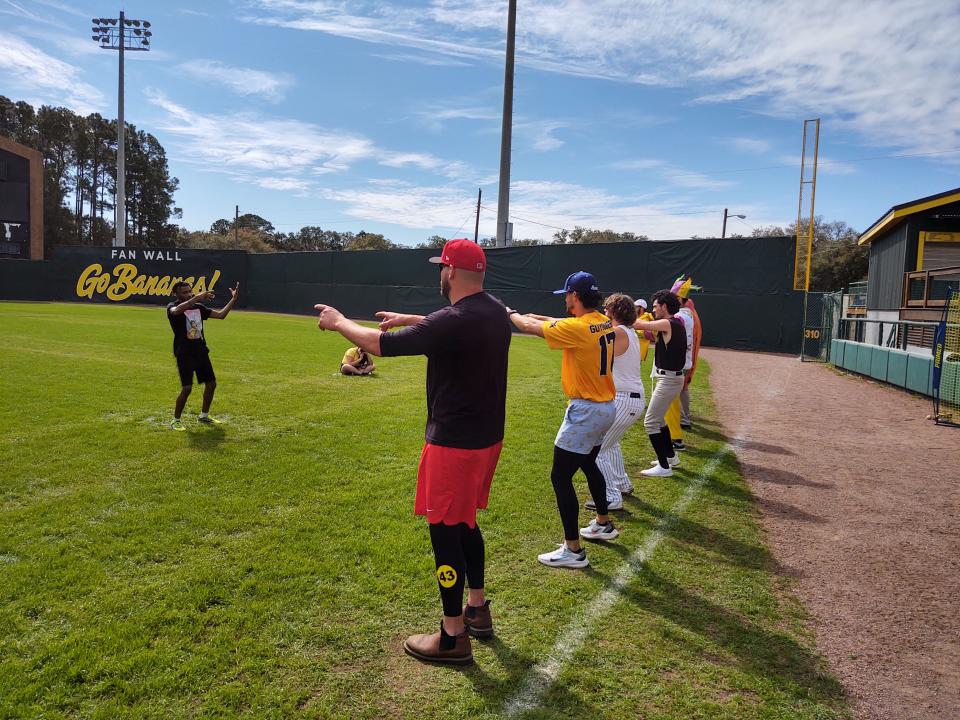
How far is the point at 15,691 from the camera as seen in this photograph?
2.89m

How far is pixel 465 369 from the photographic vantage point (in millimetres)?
3109

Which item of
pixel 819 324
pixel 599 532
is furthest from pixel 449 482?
pixel 819 324

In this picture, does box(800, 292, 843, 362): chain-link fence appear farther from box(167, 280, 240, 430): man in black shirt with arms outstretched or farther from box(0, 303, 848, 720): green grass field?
box(167, 280, 240, 430): man in black shirt with arms outstretched

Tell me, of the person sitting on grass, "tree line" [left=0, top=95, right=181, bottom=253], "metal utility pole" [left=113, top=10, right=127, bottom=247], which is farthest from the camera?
"tree line" [left=0, top=95, right=181, bottom=253]

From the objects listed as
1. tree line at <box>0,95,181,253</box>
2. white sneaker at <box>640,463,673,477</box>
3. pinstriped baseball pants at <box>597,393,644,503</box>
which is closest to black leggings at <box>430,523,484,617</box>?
pinstriped baseball pants at <box>597,393,644,503</box>

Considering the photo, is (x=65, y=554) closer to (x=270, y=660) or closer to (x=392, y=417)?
(x=270, y=660)

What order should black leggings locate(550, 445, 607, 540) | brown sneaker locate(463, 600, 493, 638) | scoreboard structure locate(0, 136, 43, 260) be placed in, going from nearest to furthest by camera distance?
brown sneaker locate(463, 600, 493, 638)
black leggings locate(550, 445, 607, 540)
scoreboard structure locate(0, 136, 43, 260)

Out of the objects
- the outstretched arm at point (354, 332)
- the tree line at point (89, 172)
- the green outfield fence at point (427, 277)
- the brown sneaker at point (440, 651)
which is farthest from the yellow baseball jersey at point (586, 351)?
the tree line at point (89, 172)

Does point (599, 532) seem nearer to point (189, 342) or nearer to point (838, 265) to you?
point (189, 342)

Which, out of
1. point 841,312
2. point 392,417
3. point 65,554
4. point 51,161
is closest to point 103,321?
point 392,417

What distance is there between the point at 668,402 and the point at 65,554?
18.2 feet

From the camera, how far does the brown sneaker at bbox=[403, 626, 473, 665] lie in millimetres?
3248

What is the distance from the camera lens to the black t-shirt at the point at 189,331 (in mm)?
8086

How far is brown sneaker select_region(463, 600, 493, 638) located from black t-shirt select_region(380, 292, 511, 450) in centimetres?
104
